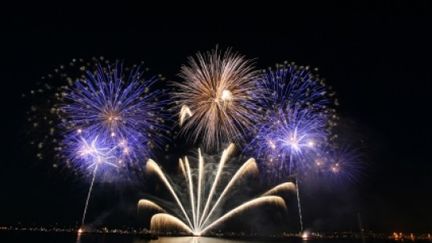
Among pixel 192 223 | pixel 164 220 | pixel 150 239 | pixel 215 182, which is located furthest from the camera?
pixel 150 239

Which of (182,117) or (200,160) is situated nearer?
(182,117)

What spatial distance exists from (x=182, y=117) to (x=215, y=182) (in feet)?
42.1

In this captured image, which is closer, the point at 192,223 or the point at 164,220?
the point at 192,223

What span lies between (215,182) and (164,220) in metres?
18.5

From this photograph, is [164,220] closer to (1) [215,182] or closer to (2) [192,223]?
(2) [192,223]

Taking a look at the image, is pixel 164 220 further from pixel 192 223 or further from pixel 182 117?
pixel 182 117

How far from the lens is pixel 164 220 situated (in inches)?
2346

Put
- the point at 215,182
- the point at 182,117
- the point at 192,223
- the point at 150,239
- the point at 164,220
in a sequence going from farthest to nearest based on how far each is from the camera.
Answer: the point at 150,239 → the point at 164,220 → the point at 192,223 → the point at 215,182 → the point at 182,117

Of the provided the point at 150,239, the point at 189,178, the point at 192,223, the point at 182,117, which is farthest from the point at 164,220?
the point at 150,239

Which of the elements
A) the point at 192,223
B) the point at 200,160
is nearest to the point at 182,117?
the point at 200,160

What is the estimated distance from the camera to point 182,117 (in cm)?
3522

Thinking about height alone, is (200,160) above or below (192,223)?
above

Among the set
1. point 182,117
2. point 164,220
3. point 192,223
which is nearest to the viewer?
point 182,117

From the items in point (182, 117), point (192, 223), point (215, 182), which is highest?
point (182, 117)
